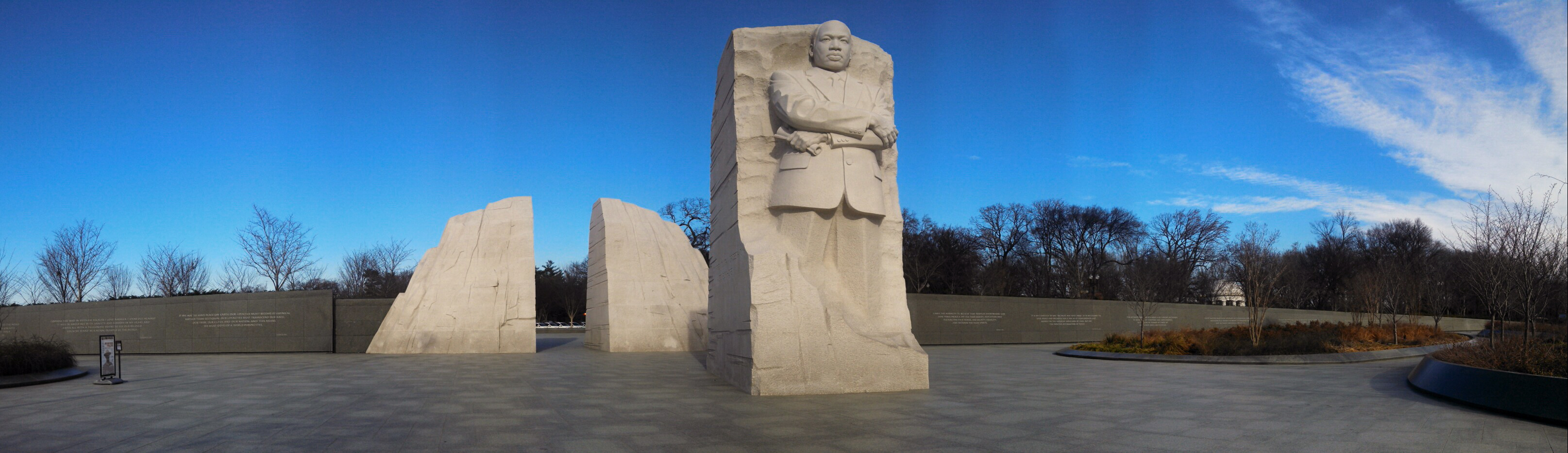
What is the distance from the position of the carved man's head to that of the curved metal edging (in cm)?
639

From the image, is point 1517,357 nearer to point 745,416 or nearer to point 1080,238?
point 745,416

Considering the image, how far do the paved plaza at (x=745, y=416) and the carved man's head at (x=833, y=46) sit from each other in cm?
371

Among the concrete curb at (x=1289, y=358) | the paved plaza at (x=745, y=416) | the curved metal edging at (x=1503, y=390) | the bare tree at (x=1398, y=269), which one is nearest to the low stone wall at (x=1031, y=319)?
the bare tree at (x=1398, y=269)

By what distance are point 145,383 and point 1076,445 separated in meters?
10.8

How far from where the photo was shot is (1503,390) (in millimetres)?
6105

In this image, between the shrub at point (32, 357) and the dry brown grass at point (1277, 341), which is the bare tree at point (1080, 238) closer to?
the dry brown grass at point (1277, 341)

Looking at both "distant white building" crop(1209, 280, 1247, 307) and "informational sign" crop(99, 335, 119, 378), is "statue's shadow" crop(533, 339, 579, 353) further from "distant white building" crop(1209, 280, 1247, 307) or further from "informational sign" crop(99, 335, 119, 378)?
"distant white building" crop(1209, 280, 1247, 307)

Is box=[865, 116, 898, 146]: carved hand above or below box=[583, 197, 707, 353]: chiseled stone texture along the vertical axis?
above

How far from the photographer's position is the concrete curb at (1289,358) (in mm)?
11977

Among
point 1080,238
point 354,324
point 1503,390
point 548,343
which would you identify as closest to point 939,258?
point 1080,238

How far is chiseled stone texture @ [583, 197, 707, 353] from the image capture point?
18.3m

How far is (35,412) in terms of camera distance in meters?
6.85

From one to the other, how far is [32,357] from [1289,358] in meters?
17.3

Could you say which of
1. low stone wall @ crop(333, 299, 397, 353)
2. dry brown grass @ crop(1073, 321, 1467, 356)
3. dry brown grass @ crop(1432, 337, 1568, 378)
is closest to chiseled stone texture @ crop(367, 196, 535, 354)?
low stone wall @ crop(333, 299, 397, 353)
